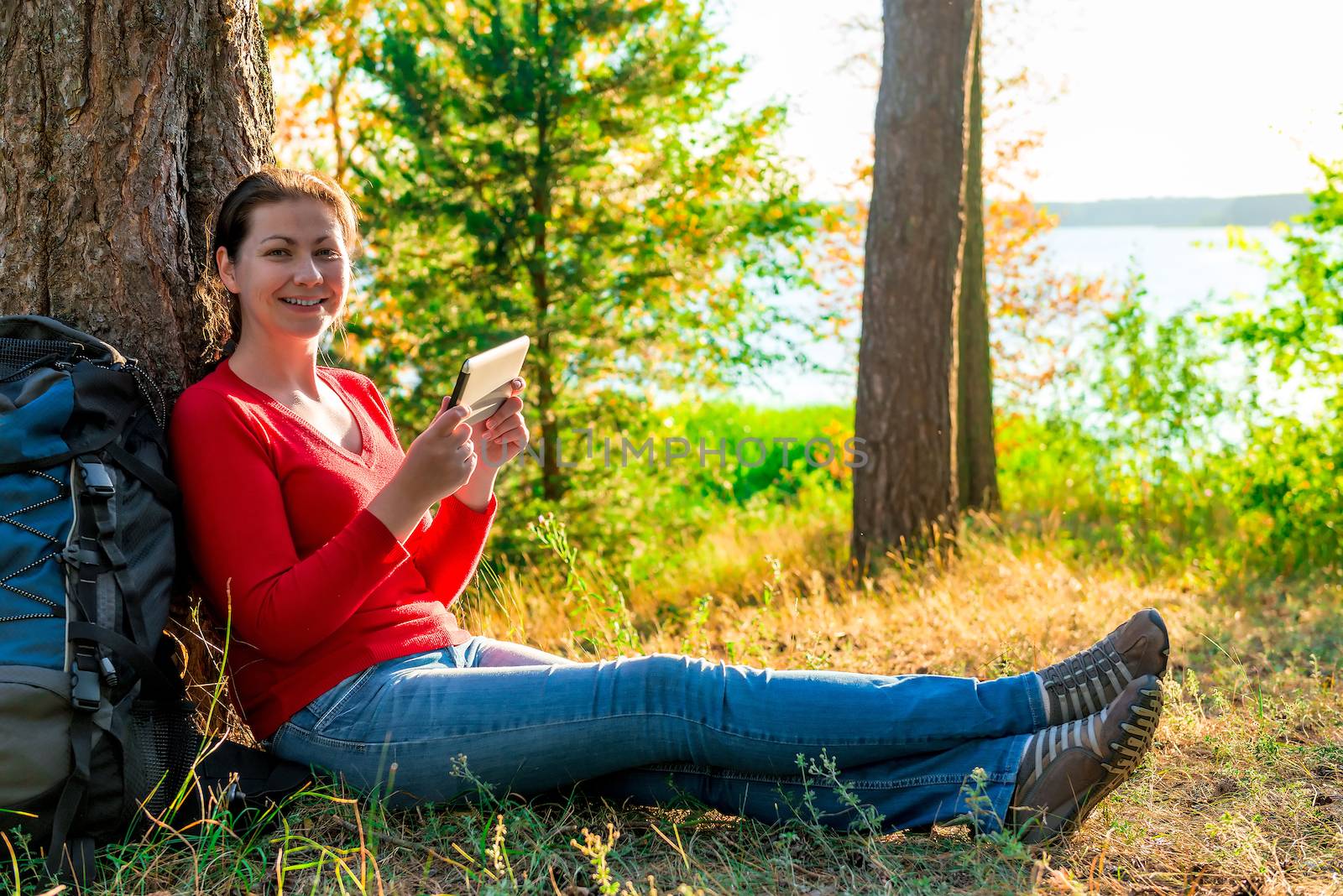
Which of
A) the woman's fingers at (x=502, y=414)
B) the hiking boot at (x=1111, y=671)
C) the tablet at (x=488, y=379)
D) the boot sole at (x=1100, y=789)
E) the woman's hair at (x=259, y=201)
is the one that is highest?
the woman's hair at (x=259, y=201)

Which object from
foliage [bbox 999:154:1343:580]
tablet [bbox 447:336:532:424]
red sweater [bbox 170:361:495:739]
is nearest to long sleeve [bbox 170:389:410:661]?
red sweater [bbox 170:361:495:739]

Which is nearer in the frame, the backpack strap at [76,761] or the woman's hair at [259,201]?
the backpack strap at [76,761]

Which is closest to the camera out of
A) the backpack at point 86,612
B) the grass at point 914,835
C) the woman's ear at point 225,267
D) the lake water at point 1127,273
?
the backpack at point 86,612

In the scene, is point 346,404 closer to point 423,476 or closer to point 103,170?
point 423,476

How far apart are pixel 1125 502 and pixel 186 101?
19.6 feet

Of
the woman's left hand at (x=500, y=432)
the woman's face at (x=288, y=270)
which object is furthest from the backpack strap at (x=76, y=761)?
the woman's left hand at (x=500, y=432)

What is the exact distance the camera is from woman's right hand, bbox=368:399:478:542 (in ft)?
7.38

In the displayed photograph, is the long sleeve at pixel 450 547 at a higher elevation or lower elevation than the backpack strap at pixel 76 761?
higher

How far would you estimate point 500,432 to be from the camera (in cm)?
270

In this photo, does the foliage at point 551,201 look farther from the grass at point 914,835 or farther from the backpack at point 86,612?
the backpack at point 86,612

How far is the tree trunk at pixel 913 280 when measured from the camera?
222 inches

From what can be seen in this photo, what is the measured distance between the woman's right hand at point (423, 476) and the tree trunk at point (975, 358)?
479 centimetres

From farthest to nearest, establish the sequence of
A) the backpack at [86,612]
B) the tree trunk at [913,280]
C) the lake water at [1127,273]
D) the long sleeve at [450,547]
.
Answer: the lake water at [1127,273], the tree trunk at [913,280], the long sleeve at [450,547], the backpack at [86,612]

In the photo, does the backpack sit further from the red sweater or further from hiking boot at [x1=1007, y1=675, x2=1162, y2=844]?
hiking boot at [x1=1007, y1=675, x2=1162, y2=844]
